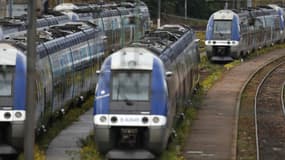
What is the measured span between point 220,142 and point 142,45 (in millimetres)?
3917

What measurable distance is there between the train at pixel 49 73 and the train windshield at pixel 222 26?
1460cm

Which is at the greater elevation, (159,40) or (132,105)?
(159,40)

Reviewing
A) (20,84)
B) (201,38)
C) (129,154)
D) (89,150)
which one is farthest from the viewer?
(201,38)

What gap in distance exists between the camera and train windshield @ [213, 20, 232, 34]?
48750 millimetres

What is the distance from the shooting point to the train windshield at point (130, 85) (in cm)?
1869

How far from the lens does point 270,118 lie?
2888 cm

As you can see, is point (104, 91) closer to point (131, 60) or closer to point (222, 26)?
point (131, 60)

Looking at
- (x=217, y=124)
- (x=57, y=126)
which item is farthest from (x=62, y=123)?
(x=217, y=124)

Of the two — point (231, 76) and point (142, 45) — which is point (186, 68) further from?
point (231, 76)

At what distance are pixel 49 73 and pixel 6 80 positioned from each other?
11.8 feet

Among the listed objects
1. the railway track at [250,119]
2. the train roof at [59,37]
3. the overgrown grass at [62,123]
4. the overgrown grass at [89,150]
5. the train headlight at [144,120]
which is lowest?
the railway track at [250,119]

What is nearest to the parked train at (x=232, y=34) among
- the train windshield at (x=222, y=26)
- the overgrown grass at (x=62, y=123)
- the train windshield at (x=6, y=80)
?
the train windshield at (x=222, y=26)

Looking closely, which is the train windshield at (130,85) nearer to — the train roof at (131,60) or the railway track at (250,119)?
the train roof at (131,60)

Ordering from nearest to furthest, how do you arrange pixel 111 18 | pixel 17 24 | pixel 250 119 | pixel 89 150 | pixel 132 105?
pixel 132 105, pixel 89 150, pixel 250 119, pixel 17 24, pixel 111 18
